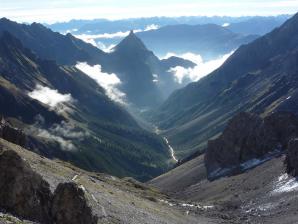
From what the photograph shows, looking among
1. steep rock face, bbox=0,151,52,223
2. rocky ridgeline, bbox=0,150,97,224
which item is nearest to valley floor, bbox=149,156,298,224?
rocky ridgeline, bbox=0,150,97,224

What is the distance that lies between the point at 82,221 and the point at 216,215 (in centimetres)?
7027

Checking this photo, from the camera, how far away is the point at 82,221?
6506 cm

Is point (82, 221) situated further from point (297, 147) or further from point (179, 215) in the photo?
point (297, 147)

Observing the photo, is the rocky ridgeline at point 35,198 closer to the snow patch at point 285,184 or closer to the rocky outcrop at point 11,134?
the snow patch at point 285,184

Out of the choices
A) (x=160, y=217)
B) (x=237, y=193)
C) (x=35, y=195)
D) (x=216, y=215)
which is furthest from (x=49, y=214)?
(x=237, y=193)

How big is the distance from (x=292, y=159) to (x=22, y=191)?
103524 mm

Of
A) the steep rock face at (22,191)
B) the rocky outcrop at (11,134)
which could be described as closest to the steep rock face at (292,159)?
the rocky outcrop at (11,134)

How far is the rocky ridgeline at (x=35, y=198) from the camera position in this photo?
61344 mm

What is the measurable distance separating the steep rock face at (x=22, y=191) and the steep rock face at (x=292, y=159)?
312 feet

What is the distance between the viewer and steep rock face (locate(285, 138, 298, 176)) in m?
147

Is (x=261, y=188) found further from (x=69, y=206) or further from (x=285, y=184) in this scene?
(x=69, y=206)

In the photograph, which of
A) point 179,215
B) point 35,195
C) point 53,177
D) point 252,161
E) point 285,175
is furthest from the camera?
point 252,161

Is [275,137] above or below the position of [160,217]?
above

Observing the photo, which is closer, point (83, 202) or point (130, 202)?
point (83, 202)
